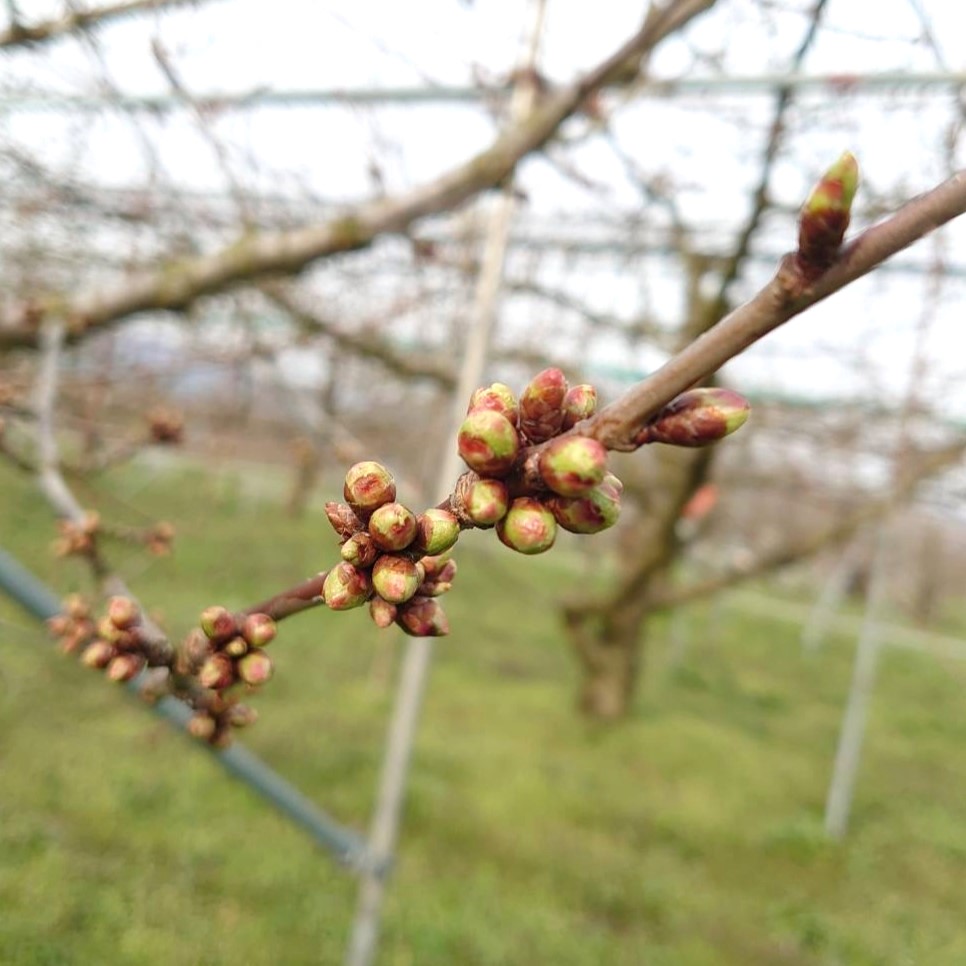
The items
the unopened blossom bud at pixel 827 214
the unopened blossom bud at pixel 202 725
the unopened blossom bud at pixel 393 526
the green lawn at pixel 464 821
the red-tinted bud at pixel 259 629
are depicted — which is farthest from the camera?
the green lawn at pixel 464 821

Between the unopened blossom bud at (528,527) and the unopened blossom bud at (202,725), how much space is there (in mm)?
432

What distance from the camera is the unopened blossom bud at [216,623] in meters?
0.69

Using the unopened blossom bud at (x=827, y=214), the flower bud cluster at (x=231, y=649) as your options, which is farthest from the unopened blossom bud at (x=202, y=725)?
the unopened blossom bud at (x=827, y=214)

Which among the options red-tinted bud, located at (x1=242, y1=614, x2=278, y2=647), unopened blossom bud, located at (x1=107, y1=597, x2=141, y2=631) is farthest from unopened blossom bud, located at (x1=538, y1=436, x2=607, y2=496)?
unopened blossom bud, located at (x1=107, y1=597, x2=141, y2=631)

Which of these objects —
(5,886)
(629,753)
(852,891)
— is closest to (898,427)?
(852,891)

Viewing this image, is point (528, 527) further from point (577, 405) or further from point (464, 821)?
point (464, 821)

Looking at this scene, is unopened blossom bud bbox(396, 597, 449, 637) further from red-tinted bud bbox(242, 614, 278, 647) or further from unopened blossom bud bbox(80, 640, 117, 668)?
unopened blossom bud bbox(80, 640, 117, 668)

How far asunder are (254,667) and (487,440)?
0.33m

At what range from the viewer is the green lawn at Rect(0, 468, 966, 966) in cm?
347

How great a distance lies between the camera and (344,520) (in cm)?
60

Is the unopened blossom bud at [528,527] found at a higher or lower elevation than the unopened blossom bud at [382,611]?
higher

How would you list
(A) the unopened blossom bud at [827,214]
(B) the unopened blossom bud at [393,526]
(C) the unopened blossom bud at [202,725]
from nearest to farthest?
(A) the unopened blossom bud at [827,214] → (B) the unopened blossom bud at [393,526] → (C) the unopened blossom bud at [202,725]

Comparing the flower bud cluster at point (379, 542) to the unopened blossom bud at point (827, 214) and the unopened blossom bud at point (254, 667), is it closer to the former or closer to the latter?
the unopened blossom bud at point (254, 667)

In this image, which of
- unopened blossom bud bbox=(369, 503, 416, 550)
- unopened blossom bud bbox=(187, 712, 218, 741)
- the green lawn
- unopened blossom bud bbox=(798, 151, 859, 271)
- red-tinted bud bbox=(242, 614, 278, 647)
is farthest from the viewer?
the green lawn
